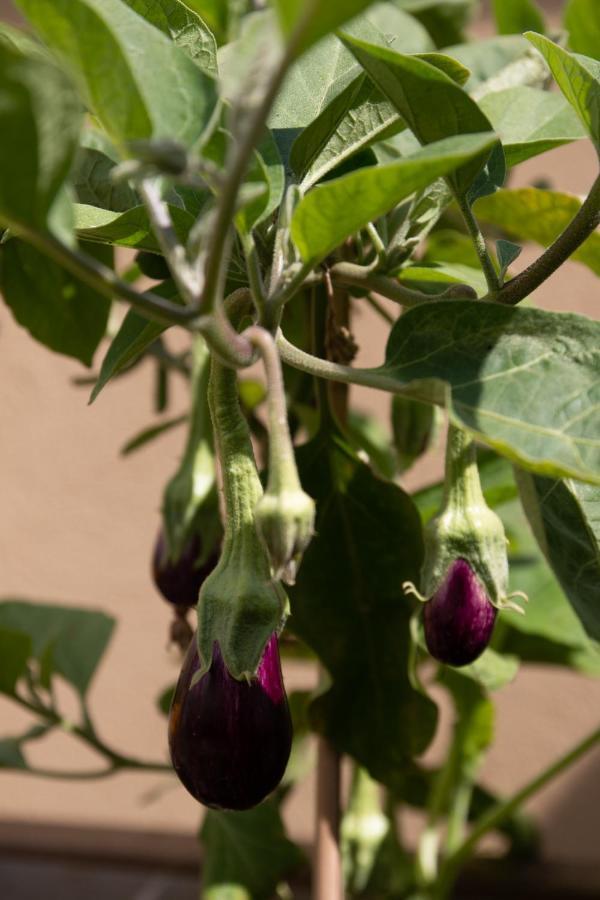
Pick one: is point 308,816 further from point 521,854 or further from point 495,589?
point 495,589

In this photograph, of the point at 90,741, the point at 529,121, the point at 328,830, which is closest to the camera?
the point at 529,121

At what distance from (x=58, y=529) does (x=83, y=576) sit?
7cm

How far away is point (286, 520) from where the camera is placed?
0.24 m

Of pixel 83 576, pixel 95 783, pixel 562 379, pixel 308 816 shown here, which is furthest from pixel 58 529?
pixel 562 379

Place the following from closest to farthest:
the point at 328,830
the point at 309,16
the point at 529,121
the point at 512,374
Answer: the point at 309,16 < the point at 512,374 < the point at 529,121 < the point at 328,830

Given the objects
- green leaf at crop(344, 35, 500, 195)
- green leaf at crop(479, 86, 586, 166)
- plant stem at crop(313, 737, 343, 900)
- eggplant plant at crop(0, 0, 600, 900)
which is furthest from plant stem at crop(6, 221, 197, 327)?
plant stem at crop(313, 737, 343, 900)

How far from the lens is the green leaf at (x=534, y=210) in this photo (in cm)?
49

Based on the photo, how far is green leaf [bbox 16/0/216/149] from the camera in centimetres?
24

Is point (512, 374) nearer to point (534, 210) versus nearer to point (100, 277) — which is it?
point (100, 277)

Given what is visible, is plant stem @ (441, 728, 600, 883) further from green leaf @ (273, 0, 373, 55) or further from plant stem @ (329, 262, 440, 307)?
green leaf @ (273, 0, 373, 55)

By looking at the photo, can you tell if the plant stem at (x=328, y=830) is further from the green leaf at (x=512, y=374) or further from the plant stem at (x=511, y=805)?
the green leaf at (x=512, y=374)

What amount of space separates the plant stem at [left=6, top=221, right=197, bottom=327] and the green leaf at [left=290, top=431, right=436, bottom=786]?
0.22 m

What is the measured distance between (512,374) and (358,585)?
194 millimetres

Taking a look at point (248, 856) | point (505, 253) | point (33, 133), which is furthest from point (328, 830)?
point (33, 133)
